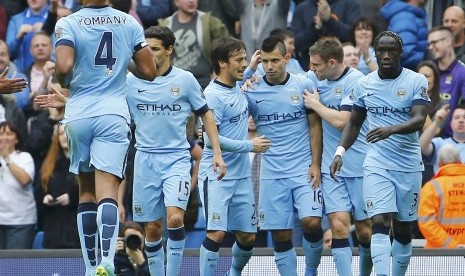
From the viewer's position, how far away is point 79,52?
11219mm

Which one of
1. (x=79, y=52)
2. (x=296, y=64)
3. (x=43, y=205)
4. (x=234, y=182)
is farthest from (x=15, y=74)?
(x=79, y=52)

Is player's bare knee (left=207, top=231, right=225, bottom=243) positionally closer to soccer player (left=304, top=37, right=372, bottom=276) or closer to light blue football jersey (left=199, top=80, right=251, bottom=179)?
light blue football jersey (left=199, top=80, right=251, bottom=179)

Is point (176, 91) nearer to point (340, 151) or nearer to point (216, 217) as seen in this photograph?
point (216, 217)

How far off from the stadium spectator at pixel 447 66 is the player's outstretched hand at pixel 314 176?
366 centimetres

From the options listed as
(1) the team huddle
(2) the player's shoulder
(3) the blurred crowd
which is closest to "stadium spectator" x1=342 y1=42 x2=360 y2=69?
(3) the blurred crowd

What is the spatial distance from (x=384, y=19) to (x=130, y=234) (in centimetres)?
575

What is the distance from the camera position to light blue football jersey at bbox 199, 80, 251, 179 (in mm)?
13656

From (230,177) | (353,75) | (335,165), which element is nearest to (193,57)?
(353,75)

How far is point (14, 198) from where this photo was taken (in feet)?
55.1

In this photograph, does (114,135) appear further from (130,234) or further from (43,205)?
(43,205)

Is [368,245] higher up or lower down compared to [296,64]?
lower down

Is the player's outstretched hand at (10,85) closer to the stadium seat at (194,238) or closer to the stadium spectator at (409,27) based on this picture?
the stadium seat at (194,238)

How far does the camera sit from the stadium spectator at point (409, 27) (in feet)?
59.1

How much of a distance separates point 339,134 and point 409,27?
14.3ft
